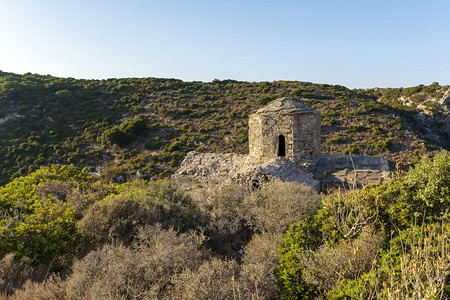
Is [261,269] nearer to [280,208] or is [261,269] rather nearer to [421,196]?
[280,208]

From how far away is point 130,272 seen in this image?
4.07 meters

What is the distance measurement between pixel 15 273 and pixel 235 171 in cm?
777

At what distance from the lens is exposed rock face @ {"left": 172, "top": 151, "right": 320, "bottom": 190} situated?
375 inches

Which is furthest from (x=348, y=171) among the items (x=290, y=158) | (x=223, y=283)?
(x=223, y=283)

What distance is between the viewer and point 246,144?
23.5 m

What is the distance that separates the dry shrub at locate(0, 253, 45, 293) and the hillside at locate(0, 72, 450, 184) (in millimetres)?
15310

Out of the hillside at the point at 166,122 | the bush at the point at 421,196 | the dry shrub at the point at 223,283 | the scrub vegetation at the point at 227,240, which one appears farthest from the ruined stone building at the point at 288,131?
the hillside at the point at 166,122

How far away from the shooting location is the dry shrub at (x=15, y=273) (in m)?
4.54

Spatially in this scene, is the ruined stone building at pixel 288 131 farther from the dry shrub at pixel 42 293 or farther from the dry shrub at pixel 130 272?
the dry shrub at pixel 42 293

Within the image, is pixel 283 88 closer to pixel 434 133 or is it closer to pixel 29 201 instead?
pixel 434 133

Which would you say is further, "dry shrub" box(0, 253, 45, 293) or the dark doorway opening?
the dark doorway opening

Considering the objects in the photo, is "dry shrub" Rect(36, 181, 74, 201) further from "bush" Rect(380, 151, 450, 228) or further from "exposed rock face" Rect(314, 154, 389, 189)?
"bush" Rect(380, 151, 450, 228)

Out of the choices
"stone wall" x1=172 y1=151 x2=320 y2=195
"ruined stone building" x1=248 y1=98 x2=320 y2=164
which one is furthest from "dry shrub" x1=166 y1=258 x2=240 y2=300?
"ruined stone building" x1=248 y1=98 x2=320 y2=164

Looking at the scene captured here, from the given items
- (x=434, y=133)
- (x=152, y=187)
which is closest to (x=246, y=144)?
(x=152, y=187)
